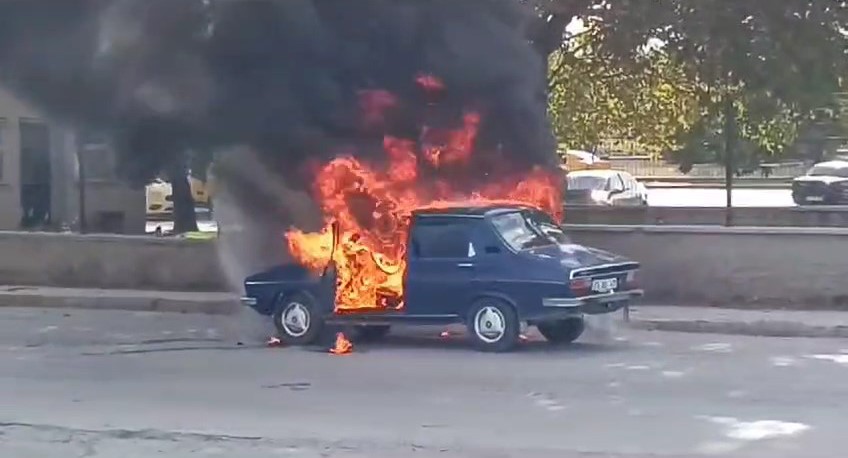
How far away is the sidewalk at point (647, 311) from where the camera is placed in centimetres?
1548

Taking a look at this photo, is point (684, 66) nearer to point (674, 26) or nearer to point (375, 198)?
point (674, 26)

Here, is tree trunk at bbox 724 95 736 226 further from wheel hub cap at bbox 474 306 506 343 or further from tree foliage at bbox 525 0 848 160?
wheel hub cap at bbox 474 306 506 343

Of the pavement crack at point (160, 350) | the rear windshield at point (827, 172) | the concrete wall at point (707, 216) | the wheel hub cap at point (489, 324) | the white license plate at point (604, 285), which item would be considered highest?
the rear windshield at point (827, 172)

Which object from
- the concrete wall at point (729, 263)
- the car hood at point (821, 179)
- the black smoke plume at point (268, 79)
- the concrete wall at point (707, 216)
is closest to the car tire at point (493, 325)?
the black smoke plume at point (268, 79)

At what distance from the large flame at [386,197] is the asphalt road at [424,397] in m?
0.69

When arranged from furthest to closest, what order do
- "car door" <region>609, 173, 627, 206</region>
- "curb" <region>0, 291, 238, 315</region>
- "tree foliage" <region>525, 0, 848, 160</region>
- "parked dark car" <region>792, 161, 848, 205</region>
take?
"parked dark car" <region>792, 161, 848, 205</region>
"car door" <region>609, 173, 627, 206</region>
"tree foliage" <region>525, 0, 848, 160</region>
"curb" <region>0, 291, 238, 315</region>

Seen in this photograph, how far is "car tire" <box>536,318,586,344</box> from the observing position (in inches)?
554

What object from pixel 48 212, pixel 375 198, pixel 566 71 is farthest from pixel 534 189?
pixel 48 212

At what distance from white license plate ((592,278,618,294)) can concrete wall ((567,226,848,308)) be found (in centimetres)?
426

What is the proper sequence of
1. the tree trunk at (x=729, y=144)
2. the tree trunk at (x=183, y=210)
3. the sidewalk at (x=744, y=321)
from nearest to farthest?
the sidewalk at (x=744, y=321) < the tree trunk at (x=729, y=144) < the tree trunk at (x=183, y=210)

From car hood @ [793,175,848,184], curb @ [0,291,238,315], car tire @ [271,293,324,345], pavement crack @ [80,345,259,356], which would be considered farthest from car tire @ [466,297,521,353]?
car hood @ [793,175,848,184]

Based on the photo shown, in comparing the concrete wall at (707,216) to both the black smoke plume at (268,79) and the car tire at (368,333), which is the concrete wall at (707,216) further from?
the car tire at (368,333)

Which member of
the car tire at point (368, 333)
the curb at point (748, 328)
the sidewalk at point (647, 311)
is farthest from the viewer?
the sidewalk at point (647, 311)

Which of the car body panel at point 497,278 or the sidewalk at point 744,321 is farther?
the sidewalk at point 744,321
